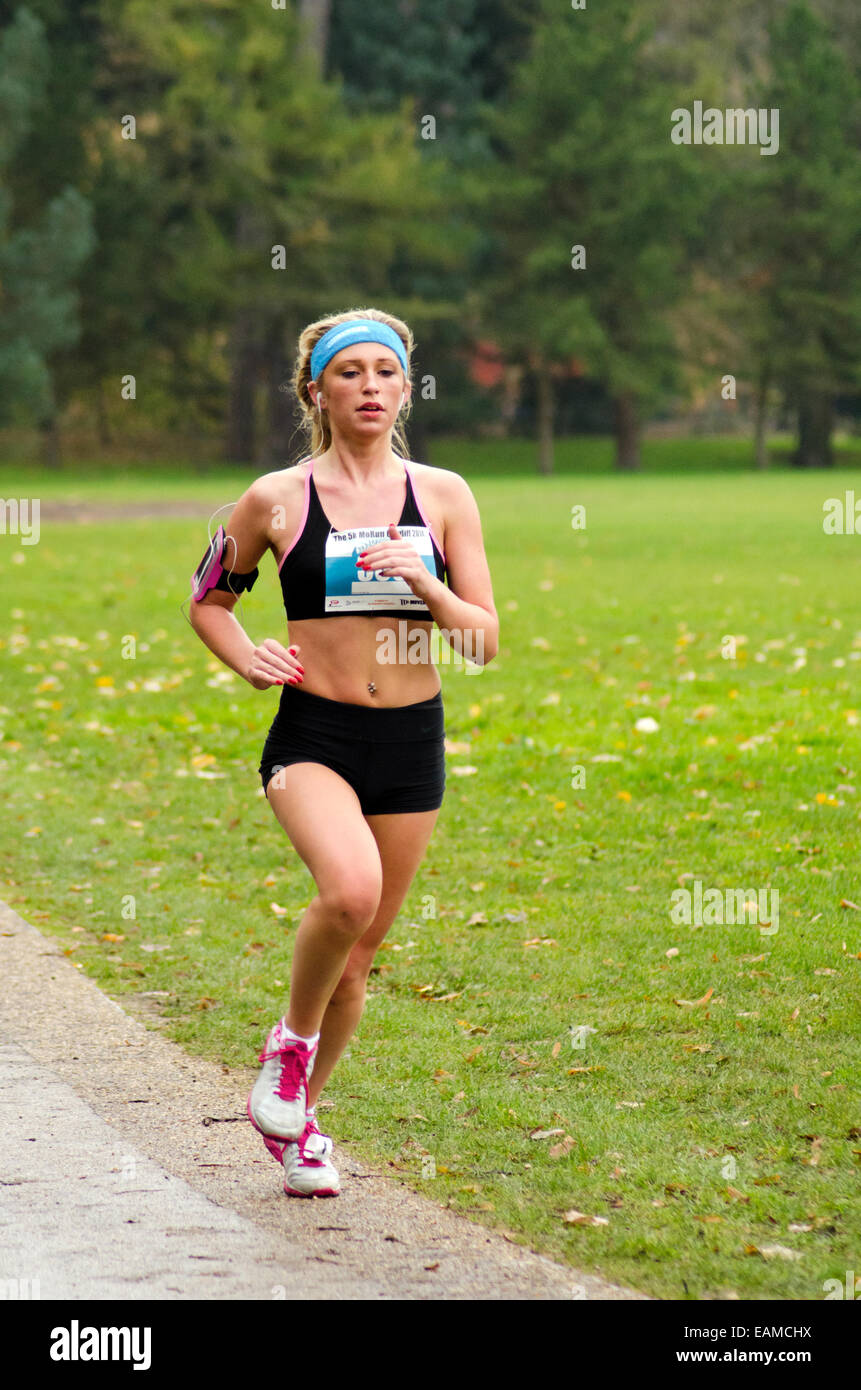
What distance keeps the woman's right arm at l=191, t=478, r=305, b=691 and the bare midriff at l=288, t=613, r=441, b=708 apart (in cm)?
5

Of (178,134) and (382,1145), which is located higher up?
(178,134)

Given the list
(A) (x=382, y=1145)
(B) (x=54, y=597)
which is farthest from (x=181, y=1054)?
(B) (x=54, y=597)

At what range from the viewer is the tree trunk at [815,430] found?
64.7m

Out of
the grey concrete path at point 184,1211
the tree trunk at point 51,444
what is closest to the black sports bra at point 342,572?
the grey concrete path at point 184,1211

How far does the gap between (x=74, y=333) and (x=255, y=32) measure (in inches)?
423

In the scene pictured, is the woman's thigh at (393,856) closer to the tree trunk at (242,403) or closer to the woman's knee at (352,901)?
the woman's knee at (352,901)

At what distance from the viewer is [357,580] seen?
4.27m

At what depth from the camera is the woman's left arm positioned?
13.5ft

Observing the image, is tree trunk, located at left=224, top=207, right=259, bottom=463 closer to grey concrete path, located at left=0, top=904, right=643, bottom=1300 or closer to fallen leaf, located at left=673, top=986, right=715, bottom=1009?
fallen leaf, located at left=673, top=986, right=715, bottom=1009

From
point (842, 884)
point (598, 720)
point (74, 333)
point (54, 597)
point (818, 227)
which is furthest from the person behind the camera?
point (818, 227)

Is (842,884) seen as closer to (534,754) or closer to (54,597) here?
(534,754)

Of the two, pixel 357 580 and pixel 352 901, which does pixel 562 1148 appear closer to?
pixel 352 901

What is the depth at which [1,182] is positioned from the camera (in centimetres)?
5062

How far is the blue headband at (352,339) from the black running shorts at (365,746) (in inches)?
34.0
